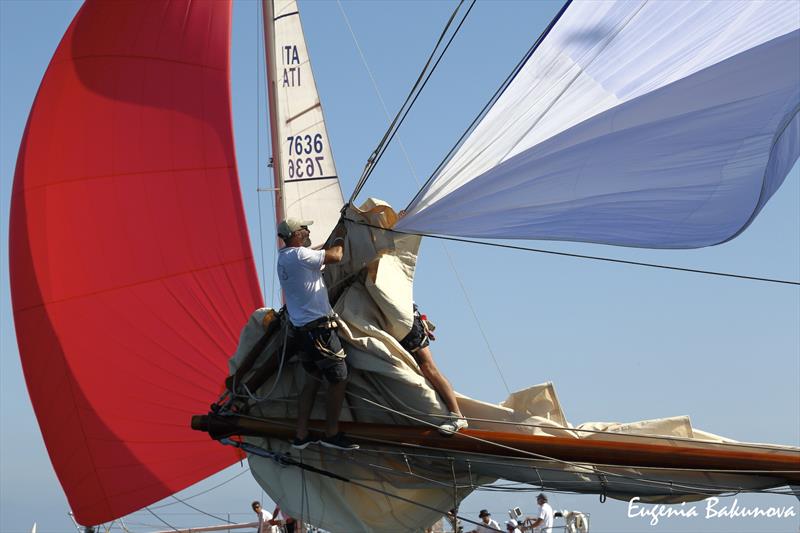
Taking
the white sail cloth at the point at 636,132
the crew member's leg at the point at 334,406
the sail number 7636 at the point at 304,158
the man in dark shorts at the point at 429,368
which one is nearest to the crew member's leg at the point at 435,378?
the man in dark shorts at the point at 429,368

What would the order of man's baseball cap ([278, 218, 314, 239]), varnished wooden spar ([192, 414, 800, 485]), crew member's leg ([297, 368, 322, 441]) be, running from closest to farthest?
varnished wooden spar ([192, 414, 800, 485]) < man's baseball cap ([278, 218, 314, 239]) < crew member's leg ([297, 368, 322, 441])

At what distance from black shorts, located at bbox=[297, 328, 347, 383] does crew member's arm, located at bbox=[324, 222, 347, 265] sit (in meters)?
0.56

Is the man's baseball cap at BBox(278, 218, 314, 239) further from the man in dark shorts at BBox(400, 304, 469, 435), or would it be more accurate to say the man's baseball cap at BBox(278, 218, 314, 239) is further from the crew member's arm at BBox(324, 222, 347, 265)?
the man in dark shorts at BBox(400, 304, 469, 435)

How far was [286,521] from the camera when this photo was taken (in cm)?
1376

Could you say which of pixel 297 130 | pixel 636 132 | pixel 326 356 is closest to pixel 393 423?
pixel 326 356

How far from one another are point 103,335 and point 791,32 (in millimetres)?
8240

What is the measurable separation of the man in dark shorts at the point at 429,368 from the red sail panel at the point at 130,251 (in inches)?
187

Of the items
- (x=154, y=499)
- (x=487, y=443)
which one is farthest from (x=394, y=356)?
(x=154, y=499)

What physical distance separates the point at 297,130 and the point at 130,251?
4.51 m

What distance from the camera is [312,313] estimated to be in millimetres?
8938

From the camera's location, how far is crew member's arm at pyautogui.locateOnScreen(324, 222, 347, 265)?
9250mm

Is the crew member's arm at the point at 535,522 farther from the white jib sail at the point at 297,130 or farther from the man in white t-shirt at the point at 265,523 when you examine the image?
the white jib sail at the point at 297,130

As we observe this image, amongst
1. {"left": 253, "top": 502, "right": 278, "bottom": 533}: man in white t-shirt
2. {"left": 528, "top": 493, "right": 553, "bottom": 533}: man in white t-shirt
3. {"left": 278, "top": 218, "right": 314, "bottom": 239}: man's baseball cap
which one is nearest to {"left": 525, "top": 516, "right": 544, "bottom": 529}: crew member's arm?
{"left": 528, "top": 493, "right": 553, "bottom": 533}: man in white t-shirt

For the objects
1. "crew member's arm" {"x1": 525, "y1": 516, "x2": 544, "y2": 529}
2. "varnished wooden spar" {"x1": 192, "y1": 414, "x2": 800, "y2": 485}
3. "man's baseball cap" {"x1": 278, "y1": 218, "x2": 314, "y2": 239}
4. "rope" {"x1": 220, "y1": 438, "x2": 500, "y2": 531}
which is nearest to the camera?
"varnished wooden spar" {"x1": 192, "y1": 414, "x2": 800, "y2": 485}
